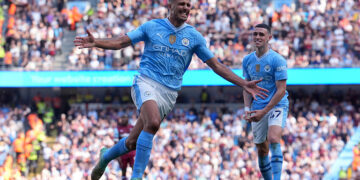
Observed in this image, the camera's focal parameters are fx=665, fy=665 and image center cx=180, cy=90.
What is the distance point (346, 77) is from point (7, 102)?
11.4 m

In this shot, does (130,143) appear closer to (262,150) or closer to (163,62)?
(163,62)

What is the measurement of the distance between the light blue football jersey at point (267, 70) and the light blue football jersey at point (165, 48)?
166 cm

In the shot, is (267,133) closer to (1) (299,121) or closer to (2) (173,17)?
(2) (173,17)

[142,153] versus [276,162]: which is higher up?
[142,153]

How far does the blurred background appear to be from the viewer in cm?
1869

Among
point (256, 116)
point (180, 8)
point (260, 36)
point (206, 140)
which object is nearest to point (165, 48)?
point (180, 8)

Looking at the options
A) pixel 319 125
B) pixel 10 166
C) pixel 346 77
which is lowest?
pixel 10 166

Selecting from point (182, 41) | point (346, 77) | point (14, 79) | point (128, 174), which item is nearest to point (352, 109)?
point (346, 77)

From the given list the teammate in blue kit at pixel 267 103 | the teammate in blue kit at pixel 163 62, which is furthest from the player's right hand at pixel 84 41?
the teammate in blue kit at pixel 267 103

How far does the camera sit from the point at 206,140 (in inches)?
768

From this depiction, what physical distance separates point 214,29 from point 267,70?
12.2 meters

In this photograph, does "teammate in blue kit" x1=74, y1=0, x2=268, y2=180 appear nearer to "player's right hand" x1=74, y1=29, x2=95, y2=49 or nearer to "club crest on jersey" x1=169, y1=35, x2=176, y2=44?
"club crest on jersey" x1=169, y1=35, x2=176, y2=44

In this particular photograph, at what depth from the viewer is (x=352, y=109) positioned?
20875mm

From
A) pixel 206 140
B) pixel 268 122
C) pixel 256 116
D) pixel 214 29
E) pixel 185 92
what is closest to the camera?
pixel 256 116
